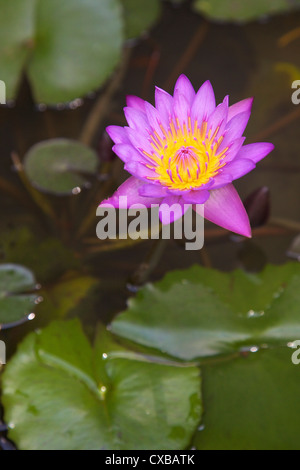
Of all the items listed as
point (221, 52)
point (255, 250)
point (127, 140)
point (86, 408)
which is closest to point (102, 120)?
point (221, 52)

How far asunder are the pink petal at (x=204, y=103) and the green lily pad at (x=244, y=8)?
5.42ft

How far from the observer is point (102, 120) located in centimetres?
262

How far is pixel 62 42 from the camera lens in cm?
251

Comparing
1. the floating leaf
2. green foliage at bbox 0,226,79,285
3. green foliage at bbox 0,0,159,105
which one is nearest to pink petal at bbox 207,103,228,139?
the floating leaf

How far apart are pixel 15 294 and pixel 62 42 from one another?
1259 millimetres

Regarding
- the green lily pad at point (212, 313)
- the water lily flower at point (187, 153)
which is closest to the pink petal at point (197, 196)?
the water lily flower at point (187, 153)

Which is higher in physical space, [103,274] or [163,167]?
[163,167]

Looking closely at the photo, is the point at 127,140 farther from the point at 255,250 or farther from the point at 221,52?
the point at 221,52

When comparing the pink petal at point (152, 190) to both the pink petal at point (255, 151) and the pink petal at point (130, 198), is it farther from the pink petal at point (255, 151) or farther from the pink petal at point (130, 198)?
the pink petal at point (255, 151)

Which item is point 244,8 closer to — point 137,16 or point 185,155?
point 137,16

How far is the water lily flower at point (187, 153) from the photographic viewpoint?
1.37 metres

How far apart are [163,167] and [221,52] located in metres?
1.68

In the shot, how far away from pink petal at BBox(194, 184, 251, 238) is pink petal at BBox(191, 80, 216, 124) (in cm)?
22

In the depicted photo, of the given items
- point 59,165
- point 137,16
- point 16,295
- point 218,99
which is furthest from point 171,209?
point 137,16
